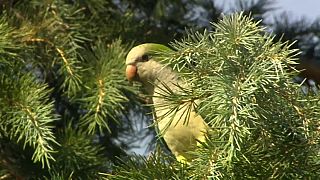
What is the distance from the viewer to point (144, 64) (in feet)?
2.72

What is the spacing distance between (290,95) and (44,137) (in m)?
0.43

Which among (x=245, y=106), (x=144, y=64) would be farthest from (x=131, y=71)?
(x=245, y=106)

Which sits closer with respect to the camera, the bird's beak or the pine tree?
the pine tree

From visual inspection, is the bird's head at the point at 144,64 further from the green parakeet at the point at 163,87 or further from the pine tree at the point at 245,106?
the pine tree at the point at 245,106

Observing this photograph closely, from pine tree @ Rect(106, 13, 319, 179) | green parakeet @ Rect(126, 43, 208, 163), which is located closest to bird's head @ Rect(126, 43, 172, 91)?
green parakeet @ Rect(126, 43, 208, 163)

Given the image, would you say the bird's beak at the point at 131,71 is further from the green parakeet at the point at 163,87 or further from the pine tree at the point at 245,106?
the pine tree at the point at 245,106

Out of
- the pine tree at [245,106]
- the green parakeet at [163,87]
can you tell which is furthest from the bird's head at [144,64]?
the pine tree at [245,106]

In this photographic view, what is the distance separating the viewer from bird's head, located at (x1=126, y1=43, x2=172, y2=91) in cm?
82

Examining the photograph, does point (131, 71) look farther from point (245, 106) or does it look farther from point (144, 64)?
point (245, 106)

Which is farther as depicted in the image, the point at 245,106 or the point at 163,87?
the point at 163,87

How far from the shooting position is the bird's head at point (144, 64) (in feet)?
Result: 2.68

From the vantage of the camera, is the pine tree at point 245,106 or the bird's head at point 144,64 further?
the bird's head at point 144,64

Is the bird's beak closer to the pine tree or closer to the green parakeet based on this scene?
the green parakeet

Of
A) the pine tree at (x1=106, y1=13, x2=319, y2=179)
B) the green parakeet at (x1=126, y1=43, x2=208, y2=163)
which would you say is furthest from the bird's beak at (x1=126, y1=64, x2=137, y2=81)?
the pine tree at (x1=106, y1=13, x2=319, y2=179)
